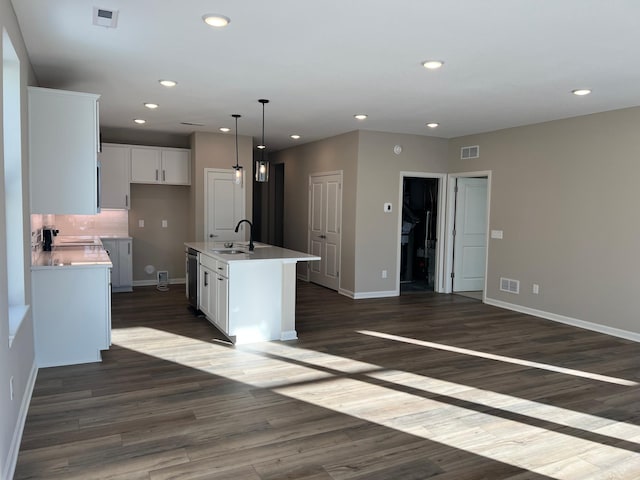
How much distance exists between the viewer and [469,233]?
7.84 m

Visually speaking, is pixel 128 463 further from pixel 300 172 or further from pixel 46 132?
pixel 300 172

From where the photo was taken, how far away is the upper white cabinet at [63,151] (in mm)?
3811

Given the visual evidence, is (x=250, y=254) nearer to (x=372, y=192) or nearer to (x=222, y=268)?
(x=222, y=268)

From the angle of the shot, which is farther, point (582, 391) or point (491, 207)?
point (491, 207)

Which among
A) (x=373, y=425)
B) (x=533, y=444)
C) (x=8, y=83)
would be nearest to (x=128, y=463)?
(x=373, y=425)

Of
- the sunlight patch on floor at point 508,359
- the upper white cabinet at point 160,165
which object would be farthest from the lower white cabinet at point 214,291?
the upper white cabinet at point 160,165

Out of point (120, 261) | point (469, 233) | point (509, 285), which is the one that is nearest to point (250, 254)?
point (120, 261)

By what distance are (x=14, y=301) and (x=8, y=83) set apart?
146 cm

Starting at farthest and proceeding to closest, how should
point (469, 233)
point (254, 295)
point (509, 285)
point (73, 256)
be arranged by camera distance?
point (469, 233) < point (509, 285) < point (254, 295) < point (73, 256)

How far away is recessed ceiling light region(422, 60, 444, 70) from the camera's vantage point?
3.75m

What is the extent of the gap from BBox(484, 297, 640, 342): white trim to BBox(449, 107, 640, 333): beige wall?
48 millimetres

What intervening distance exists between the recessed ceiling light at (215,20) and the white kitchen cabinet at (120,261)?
503cm

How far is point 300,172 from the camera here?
898cm

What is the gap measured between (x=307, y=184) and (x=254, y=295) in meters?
4.23
